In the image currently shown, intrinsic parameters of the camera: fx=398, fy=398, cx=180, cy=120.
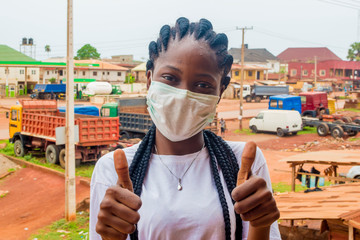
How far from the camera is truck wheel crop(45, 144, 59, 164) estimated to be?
1548 cm

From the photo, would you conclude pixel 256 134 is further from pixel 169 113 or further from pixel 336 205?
pixel 169 113

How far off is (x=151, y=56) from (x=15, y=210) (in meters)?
10.3

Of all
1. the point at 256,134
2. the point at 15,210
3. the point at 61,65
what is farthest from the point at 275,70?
the point at 15,210

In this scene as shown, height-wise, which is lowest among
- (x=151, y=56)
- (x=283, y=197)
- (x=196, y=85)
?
(x=283, y=197)

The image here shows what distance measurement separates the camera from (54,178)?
13859 mm

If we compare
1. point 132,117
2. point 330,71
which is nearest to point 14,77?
point 132,117

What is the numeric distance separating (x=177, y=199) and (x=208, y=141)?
15.5 inches

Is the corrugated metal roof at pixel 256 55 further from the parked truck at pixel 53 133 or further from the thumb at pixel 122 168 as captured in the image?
the thumb at pixel 122 168

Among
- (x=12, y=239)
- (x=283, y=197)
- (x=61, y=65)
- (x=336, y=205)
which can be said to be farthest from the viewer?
(x=61, y=65)

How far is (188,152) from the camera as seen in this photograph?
2162mm

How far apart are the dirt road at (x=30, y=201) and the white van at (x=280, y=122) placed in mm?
14741

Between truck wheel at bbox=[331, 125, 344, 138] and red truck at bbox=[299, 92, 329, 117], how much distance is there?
527 centimetres

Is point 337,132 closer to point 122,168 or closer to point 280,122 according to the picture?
point 280,122

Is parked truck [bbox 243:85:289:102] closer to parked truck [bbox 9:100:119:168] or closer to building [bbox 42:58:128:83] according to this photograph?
building [bbox 42:58:128:83]
